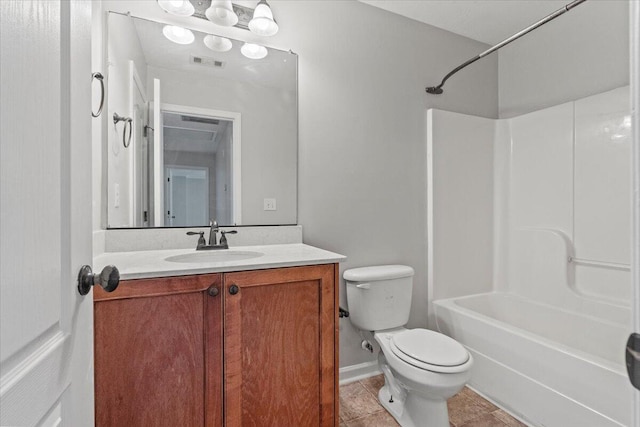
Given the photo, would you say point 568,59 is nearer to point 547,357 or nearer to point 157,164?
point 547,357

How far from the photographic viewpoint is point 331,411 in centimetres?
137

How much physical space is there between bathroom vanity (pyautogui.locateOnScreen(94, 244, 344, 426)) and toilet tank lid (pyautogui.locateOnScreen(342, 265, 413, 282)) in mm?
479

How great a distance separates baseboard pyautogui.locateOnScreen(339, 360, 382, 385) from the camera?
6.48 feet

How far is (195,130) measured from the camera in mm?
1672

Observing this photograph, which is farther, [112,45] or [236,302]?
[112,45]

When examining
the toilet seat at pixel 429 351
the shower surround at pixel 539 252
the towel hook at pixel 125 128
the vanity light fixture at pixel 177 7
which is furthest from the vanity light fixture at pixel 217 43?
the toilet seat at pixel 429 351

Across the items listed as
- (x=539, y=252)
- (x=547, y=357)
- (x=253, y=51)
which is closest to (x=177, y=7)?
(x=253, y=51)

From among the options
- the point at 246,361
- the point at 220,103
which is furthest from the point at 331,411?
the point at 220,103

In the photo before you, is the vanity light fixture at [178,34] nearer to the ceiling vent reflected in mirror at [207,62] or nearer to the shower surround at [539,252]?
the ceiling vent reflected in mirror at [207,62]

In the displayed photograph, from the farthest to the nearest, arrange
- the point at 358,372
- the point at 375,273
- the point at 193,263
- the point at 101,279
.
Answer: the point at 358,372, the point at 375,273, the point at 193,263, the point at 101,279

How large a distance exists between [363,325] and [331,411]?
1.83ft

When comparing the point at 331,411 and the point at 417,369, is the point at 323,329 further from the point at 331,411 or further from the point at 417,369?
the point at 417,369

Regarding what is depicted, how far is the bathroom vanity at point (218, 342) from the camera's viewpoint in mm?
1066

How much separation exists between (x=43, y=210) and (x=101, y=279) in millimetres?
Answer: 187
